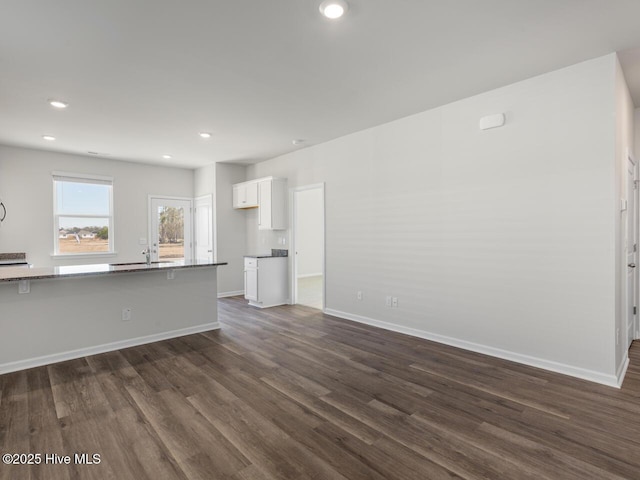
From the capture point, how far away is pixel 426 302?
13.3ft

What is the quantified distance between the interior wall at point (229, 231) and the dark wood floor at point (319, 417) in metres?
3.23

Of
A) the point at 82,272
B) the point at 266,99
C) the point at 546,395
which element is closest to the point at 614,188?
the point at 546,395

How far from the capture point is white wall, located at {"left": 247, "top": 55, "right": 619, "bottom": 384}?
2.89 meters

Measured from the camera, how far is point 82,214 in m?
6.07

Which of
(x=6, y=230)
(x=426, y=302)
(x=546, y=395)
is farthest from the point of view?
(x=6, y=230)

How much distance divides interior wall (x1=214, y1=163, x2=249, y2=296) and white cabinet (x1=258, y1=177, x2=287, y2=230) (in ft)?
3.33

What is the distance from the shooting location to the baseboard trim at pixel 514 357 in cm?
286

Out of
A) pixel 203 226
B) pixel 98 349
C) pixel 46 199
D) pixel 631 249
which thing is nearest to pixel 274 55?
pixel 98 349

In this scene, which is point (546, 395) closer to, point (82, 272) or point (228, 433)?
point (228, 433)

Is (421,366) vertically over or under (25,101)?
under

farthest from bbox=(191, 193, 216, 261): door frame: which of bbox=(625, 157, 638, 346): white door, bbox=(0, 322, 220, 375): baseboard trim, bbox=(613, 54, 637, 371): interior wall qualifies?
bbox=(625, 157, 638, 346): white door

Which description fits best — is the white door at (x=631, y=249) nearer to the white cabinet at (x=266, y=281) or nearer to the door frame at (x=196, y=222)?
the white cabinet at (x=266, y=281)

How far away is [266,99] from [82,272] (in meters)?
2.59

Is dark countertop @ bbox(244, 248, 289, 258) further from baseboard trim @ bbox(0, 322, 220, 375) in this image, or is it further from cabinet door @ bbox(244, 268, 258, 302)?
baseboard trim @ bbox(0, 322, 220, 375)
